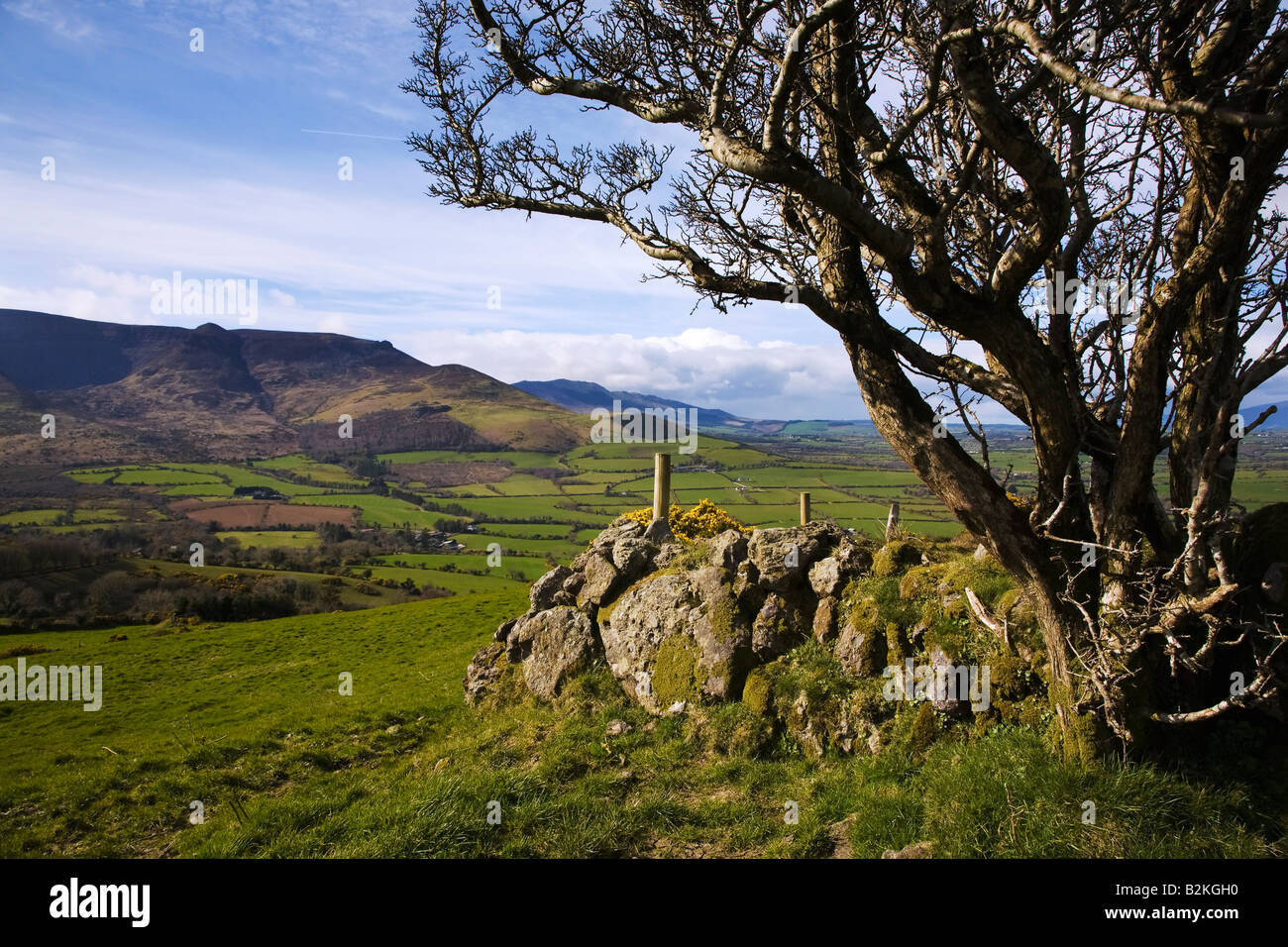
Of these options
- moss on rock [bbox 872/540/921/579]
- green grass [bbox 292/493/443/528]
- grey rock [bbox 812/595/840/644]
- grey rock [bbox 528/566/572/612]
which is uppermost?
moss on rock [bbox 872/540/921/579]

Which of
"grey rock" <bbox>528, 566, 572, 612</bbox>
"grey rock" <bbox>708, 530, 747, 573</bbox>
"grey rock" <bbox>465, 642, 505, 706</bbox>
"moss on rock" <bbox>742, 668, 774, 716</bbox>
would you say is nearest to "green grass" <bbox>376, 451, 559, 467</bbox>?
"grey rock" <bbox>528, 566, 572, 612</bbox>

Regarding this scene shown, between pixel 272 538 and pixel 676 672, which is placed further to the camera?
pixel 272 538

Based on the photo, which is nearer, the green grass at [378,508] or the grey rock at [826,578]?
the grey rock at [826,578]

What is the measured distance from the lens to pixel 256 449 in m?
168

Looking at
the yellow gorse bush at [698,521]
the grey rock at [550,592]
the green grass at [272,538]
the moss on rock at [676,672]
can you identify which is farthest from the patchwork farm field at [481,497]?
the moss on rock at [676,672]

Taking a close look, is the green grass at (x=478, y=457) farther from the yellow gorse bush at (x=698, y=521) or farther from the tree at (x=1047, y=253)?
the tree at (x=1047, y=253)

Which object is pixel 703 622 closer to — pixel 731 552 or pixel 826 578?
pixel 731 552

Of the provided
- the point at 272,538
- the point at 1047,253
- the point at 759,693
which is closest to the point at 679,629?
the point at 759,693

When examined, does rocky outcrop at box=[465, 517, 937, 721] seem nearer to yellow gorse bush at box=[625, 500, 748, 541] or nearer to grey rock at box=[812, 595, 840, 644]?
grey rock at box=[812, 595, 840, 644]

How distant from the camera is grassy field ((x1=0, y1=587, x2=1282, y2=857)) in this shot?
5441 mm

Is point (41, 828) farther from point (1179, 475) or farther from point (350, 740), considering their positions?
point (1179, 475)

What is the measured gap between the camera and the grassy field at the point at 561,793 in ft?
17.9

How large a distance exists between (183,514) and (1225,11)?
102589 mm

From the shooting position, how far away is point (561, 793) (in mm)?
7438
